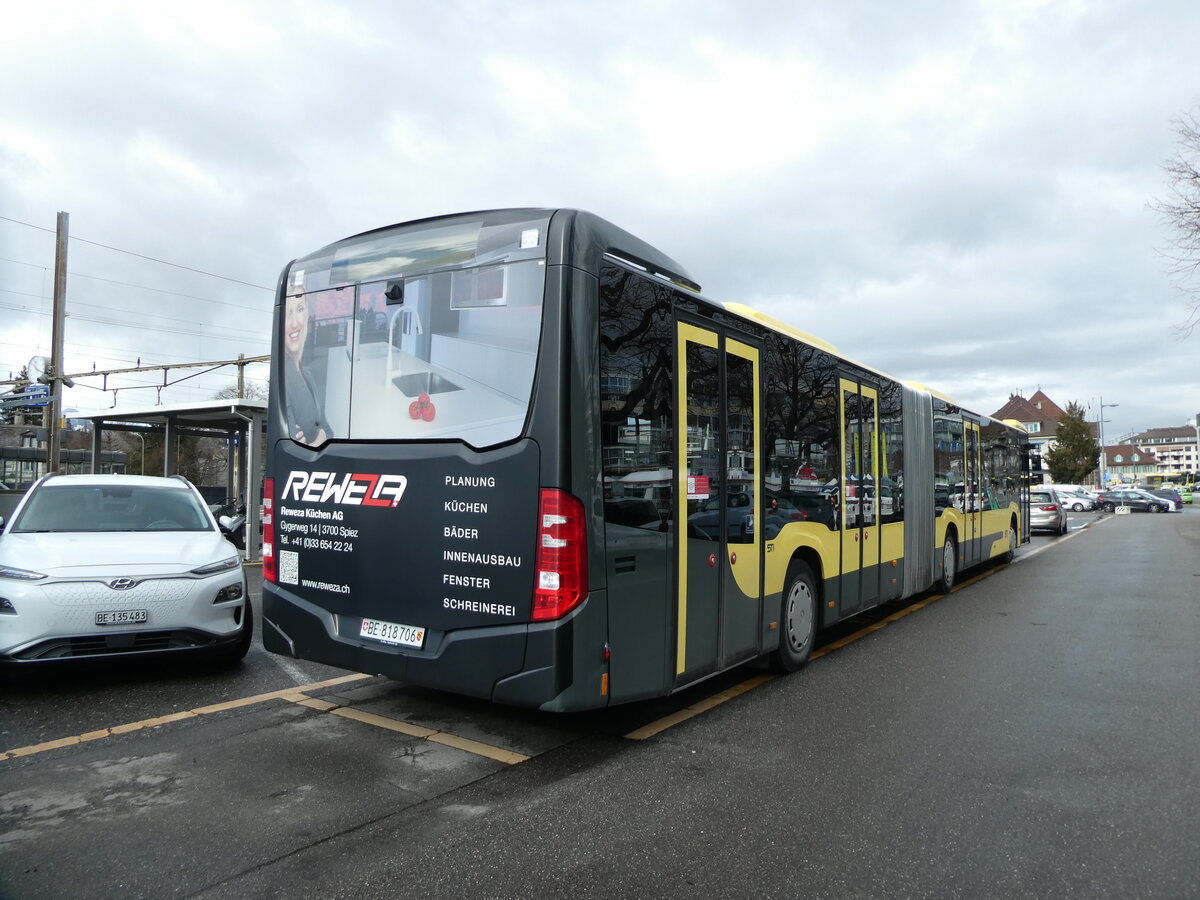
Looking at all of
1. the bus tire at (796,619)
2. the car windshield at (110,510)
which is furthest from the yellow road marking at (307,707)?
the bus tire at (796,619)

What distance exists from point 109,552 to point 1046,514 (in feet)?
90.0

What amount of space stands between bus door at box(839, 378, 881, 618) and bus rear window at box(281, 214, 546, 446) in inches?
167

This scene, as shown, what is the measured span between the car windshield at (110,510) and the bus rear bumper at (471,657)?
110 inches

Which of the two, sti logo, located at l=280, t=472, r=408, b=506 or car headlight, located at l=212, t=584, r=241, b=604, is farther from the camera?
car headlight, located at l=212, t=584, r=241, b=604

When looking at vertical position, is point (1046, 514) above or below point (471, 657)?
below

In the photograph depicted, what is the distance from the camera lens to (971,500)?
502 inches

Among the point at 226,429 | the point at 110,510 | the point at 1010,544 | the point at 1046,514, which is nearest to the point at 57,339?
the point at 226,429

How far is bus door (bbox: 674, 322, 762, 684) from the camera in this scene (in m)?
4.94

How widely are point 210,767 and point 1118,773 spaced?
15.9 ft

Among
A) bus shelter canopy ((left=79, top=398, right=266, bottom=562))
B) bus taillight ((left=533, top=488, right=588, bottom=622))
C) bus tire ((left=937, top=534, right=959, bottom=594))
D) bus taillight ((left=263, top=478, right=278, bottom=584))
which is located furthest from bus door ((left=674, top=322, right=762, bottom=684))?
bus shelter canopy ((left=79, top=398, right=266, bottom=562))

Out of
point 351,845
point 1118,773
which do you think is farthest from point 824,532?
point 351,845

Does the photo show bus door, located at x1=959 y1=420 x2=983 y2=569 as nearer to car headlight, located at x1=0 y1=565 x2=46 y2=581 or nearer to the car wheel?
the car wheel

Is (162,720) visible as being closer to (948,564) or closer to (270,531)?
(270,531)

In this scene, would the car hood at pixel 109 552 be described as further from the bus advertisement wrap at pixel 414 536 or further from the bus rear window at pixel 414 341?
the bus rear window at pixel 414 341
